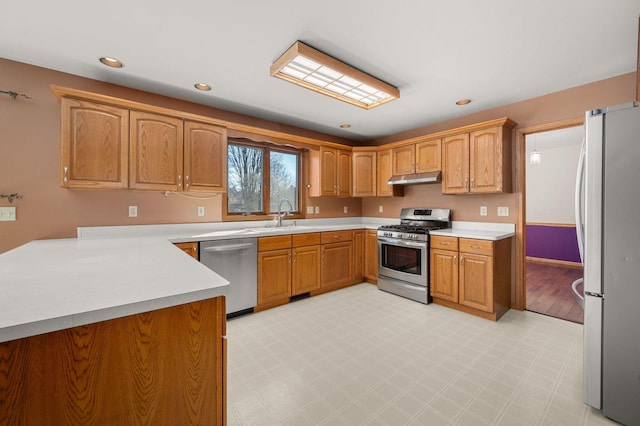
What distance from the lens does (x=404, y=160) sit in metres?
3.99

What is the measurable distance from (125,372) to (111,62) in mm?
2553

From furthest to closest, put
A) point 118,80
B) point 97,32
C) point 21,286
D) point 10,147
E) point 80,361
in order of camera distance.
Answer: point 118,80 → point 10,147 → point 97,32 → point 21,286 → point 80,361

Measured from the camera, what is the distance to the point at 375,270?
158 inches

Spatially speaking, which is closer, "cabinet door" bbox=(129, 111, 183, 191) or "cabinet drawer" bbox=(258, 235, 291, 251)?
"cabinet door" bbox=(129, 111, 183, 191)

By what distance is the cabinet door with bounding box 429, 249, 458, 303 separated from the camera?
312 centimetres

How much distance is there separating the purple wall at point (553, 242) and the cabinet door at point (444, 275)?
3.58 meters

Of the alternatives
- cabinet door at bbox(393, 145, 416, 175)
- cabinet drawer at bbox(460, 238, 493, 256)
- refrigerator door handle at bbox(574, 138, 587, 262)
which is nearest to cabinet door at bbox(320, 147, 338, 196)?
cabinet door at bbox(393, 145, 416, 175)

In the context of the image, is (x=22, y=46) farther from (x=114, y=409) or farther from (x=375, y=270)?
(x=375, y=270)

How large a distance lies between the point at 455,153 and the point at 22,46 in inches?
168

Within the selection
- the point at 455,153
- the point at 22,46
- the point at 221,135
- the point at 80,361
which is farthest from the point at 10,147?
the point at 455,153

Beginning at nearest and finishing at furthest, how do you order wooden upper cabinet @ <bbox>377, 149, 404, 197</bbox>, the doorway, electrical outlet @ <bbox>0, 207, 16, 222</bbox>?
electrical outlet @ <bbox>0, 207, 16, 222</bbox>
wooden upper cabinet @ <bbox>377, 149, 404, 197</bbox>
the doorway

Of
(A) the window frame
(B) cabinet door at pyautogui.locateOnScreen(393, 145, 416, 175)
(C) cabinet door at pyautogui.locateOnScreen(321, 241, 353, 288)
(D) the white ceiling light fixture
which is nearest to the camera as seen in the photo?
(D) the white ceiling light fixture

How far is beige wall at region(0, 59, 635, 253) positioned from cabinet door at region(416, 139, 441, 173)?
0.74 meters

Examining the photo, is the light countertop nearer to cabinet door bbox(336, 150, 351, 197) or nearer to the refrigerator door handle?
the refrigerator door handle
